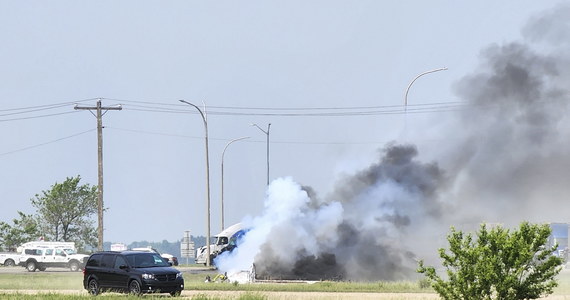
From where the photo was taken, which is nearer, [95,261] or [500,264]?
[500,264]

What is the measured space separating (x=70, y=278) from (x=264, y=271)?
1343 cm

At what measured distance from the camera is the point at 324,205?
60.4 metres

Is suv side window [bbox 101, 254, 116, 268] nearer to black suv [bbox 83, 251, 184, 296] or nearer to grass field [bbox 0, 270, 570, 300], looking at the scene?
black suv [bbox 83, 251, 184, 296]

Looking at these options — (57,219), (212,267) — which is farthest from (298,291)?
(57,219)

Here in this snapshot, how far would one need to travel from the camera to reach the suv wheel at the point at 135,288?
4059 cm

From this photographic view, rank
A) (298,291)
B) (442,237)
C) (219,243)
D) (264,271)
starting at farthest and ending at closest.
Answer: (219,243)
(442,237)
(264,271)
(298,291)

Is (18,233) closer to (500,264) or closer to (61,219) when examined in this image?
(61,219)

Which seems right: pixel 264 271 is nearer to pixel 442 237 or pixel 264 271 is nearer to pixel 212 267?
pixel 442 237

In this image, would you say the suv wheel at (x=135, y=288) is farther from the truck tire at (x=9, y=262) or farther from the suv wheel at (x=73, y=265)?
the truck tire at (x=9, y=262)

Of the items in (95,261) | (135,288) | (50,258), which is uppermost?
(95,261)

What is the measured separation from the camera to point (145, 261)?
42344 mm

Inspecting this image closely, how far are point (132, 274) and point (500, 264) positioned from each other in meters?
17.4

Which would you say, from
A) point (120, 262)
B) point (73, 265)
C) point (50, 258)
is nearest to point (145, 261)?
point (120, 262)

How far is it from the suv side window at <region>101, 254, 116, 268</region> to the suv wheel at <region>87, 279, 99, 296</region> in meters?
0.84
